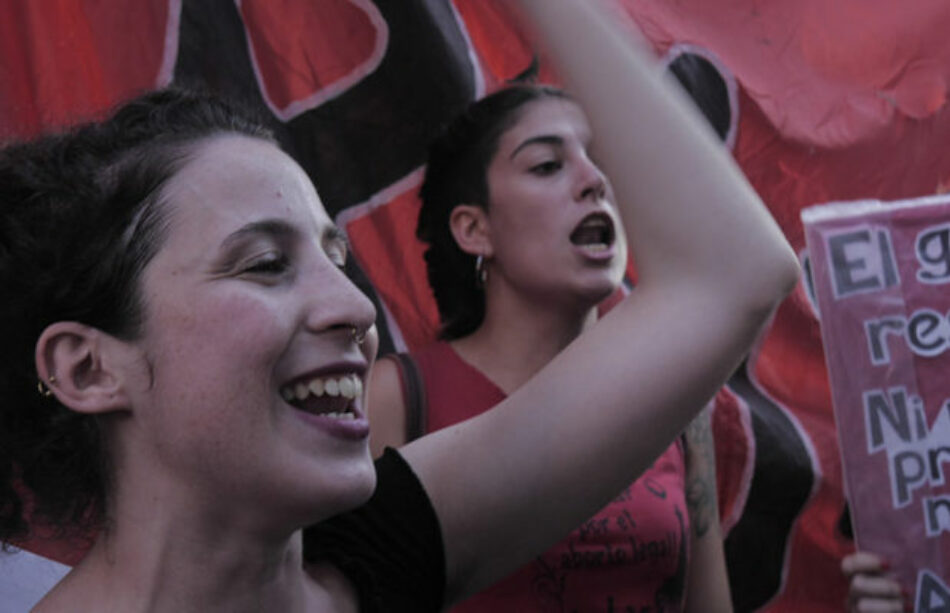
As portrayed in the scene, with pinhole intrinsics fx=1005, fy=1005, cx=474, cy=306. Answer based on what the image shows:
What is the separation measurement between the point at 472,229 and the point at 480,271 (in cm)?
10

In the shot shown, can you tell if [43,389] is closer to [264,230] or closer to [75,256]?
[75,256]

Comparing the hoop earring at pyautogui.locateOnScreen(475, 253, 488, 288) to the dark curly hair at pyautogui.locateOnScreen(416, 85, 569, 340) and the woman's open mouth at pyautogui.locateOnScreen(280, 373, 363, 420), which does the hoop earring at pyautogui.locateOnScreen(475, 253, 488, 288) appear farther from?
the woman's open mouth at pyautogui.locateOnScreen(280, 373, 363, 420)

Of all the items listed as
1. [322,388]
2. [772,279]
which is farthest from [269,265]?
[772,279]

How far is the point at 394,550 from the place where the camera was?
1.22 metres

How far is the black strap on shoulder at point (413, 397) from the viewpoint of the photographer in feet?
6.51

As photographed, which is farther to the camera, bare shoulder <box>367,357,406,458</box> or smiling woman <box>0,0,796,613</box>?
bare shoulder <box>367,357,406,458</box>

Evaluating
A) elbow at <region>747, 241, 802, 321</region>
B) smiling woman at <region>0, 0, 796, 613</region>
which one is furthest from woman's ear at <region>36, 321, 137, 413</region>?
elbow at <region>747, 241, 802, 321</region>

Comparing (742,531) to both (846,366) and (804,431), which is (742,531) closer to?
(804,431)

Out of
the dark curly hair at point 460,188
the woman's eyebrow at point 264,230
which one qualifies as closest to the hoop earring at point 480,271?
the dark curly hair at point 460,188

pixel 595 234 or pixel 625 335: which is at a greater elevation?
pixel 625 335

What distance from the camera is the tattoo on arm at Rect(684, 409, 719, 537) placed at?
2.17m

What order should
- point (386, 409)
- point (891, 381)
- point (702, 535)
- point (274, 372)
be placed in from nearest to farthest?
point (274, 372), point (891, 381), point (386, 409), point (702, 535)

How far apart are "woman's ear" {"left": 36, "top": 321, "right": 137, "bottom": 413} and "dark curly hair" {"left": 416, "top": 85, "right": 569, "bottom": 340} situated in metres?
1.27

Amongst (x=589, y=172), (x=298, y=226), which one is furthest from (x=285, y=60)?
(x=298, y=226)
